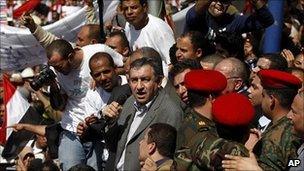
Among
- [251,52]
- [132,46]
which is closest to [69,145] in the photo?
[132,46]

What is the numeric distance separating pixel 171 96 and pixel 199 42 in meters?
0.93

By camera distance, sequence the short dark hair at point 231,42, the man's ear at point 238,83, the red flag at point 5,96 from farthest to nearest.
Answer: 1. the red flag at point 5,96
2. the short dark hair at point 231,42
3. the man's ear at point 238,83

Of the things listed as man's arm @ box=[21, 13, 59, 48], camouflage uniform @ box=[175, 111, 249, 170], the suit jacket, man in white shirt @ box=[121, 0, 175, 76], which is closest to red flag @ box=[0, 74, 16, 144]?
man's arm @ box=[21, 13, 59, 48]

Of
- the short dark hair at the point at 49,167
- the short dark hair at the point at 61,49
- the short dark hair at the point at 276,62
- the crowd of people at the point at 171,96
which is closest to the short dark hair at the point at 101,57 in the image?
the crowd of people at the point at 171,96

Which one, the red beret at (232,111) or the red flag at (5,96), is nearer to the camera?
the red beret at (232,111)

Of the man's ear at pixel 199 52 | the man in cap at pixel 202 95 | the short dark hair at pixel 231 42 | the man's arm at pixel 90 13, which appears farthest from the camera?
the man's arm at pixel 90 13

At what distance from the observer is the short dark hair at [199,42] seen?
7.74m

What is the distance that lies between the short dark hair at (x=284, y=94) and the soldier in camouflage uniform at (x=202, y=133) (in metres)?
0.34

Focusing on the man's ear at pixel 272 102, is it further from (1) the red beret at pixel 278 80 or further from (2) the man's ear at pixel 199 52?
(2) the man's ear at pixel 199 52

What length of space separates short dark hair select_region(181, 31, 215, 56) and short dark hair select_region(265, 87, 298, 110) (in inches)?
86.0

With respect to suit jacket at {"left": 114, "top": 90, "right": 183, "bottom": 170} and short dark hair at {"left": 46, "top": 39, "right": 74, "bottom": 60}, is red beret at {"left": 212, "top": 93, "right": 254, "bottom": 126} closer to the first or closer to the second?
suit jacket at {"left": 114, "top": 90, "right": 183, "bottom": 170}

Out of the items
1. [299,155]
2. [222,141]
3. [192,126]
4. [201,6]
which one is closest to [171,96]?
[192,126]

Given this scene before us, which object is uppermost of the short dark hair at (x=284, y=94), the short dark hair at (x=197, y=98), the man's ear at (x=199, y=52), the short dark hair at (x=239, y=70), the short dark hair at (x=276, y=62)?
the short dark hair at (x=284, y=94)

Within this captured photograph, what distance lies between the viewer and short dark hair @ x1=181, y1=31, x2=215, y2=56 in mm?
7742
